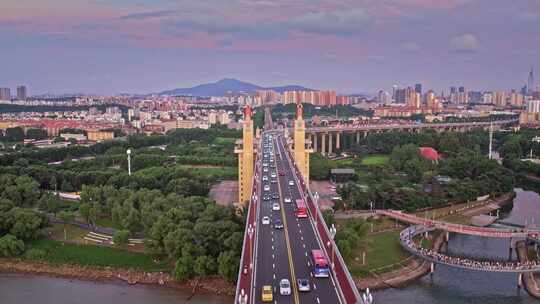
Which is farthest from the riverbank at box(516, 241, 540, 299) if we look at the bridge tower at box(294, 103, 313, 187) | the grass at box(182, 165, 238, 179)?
the grass at box(182, 165, 238, 179)

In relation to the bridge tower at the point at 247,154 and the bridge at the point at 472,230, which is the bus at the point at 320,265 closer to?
the bridge at the point at 472,230

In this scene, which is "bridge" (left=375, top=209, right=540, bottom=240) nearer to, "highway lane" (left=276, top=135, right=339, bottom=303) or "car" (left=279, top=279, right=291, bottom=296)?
"highway lane" (left=276, top=135, right=339, bottom=303)

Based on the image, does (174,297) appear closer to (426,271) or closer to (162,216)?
(162,216)

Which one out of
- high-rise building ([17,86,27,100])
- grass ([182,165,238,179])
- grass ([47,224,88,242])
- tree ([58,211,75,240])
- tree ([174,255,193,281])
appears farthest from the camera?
high-rise building ([17,86,27,100])

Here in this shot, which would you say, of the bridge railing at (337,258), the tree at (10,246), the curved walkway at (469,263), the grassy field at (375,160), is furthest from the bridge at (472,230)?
the grassy field at (375,160)

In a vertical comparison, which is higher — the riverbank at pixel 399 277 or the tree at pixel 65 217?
the tree at pixel 65 217

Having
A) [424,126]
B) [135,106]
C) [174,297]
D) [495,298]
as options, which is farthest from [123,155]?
[135,106]

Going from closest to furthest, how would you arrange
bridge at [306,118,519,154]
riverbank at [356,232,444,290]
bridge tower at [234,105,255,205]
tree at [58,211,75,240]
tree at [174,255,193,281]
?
1. tree at [174,255,193,281]
2. riverbank at [356,232,444,290]
3. tree at [58,211,75,240]
4. bridge tower at [234,105,255,205]
5. bridge at [306,118,519,154]
